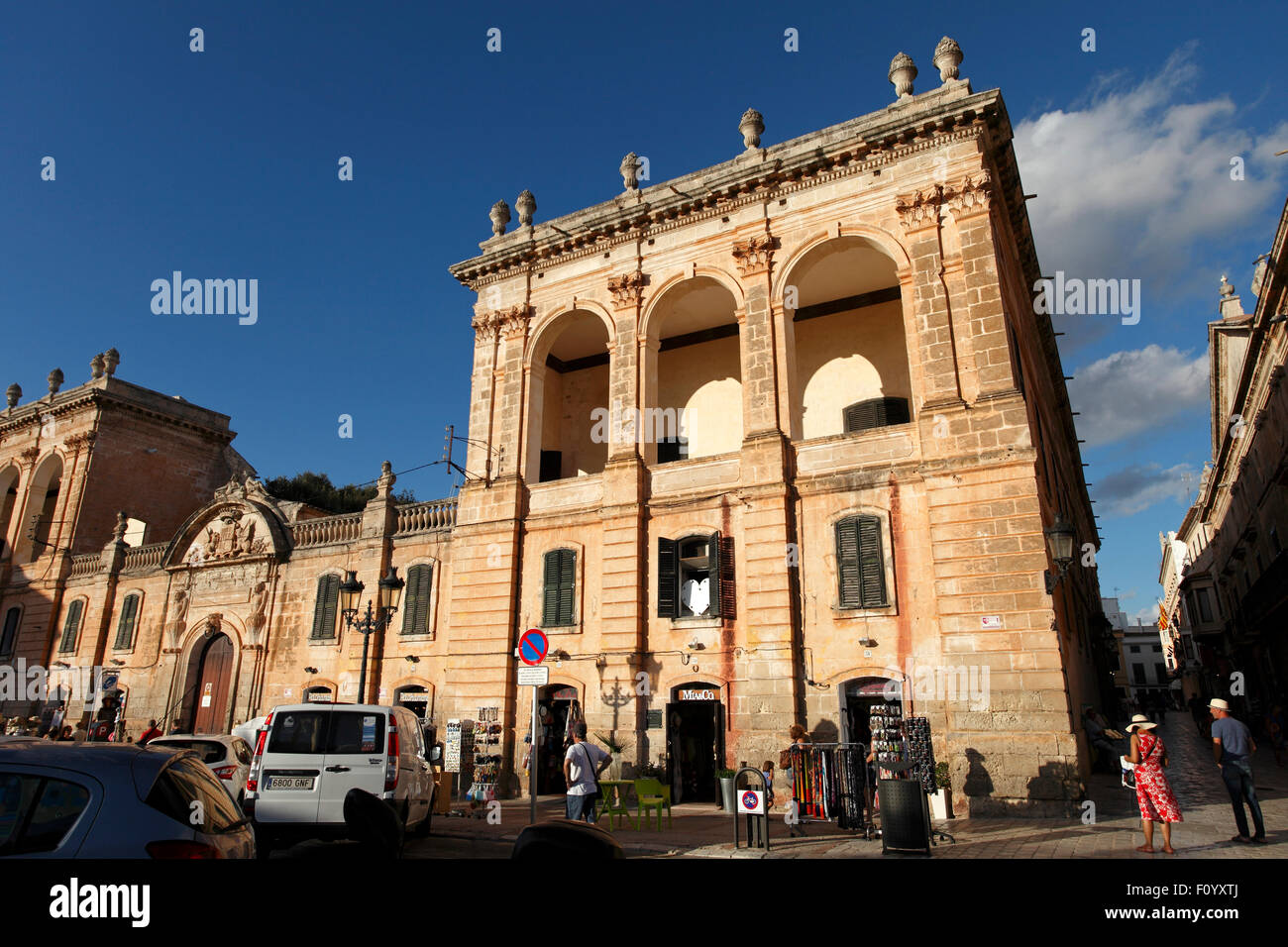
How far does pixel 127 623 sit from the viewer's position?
94.5ft

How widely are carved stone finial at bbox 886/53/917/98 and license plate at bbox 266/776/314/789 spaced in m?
18.2

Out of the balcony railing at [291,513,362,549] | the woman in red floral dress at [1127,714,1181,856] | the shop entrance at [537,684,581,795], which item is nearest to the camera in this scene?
the woman in red floral dress at [1127,714,1181,856]

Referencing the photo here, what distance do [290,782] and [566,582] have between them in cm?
941

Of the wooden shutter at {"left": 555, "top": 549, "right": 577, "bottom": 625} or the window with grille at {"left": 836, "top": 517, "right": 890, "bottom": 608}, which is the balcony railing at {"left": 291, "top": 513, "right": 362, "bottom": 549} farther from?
the window with grille at {"left": 836, "top": 517, "right": 890, "bottom": 608}

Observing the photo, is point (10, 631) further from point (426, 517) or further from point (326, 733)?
point (326, 733)

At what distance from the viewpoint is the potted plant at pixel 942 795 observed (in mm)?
13242

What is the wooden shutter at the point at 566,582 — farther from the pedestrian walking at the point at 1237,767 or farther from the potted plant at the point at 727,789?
the pedestrian walking at the point at 1237,767

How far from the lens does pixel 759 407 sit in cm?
1783

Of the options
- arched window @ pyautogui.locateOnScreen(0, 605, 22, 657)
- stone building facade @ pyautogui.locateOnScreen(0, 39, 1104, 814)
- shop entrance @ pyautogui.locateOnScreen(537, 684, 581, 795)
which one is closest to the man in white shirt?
stone building facade @ pyautogui.locateOnScreen(0, 39, 1104, 814)

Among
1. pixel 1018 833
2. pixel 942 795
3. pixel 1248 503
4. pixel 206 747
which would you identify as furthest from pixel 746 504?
pixel 1248 503

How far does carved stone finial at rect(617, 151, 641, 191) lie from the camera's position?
21125mm

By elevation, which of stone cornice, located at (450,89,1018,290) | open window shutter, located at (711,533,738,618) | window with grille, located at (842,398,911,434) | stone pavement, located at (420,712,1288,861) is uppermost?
stone cornice, located at (450,89,1018,290)
